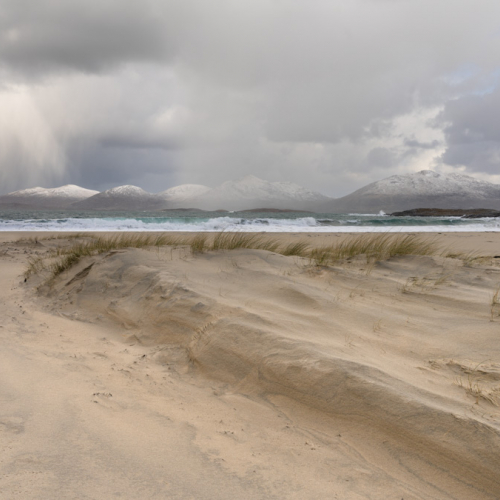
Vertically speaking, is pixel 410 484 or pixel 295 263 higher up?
pixel 295 263

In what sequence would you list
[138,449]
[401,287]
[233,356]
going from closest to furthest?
[138,449] < [233,356] < [401,287]

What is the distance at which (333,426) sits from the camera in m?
1.84

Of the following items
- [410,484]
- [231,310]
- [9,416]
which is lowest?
[410,484]

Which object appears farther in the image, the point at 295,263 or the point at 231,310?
the point at 295,263

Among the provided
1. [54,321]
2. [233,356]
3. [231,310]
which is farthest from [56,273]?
[233,356]

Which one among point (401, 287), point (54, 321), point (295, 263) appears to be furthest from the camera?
point (295, 263)

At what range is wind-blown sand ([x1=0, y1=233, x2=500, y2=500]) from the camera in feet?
4.80

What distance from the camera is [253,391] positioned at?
219 centimetres

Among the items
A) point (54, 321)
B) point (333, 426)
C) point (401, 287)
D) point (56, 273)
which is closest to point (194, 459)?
point (333, 426)

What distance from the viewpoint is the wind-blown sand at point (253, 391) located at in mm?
1462

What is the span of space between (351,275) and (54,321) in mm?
3052

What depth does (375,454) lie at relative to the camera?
5.38 ft

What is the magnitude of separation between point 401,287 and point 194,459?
2.99m

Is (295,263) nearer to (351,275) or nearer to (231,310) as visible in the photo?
(351,275)
